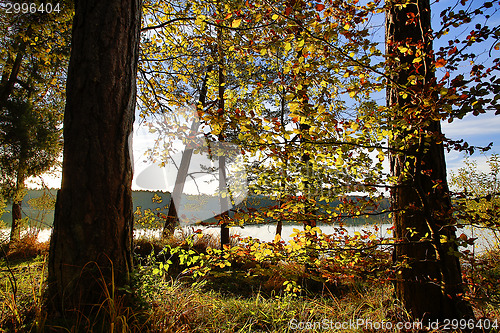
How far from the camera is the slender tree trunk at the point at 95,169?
1.86m

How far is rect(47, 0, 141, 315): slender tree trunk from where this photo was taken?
1.86 metres

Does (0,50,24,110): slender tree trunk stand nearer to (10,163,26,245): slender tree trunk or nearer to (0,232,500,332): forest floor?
(10,163,26,245): slender tree trunk

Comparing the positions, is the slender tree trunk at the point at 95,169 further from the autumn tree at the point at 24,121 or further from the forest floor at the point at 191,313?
the autumn tree at the point at 24,121

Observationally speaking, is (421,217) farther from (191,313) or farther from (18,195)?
(18,195)

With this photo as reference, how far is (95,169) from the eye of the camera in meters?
1.88

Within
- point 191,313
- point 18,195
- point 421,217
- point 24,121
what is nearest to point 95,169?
point 191,313

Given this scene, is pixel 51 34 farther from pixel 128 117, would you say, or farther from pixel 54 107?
pixel 128 117

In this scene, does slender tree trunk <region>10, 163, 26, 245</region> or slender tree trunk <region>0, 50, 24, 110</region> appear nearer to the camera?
slender tree trunk <region>0, 50, 24, 110</region>

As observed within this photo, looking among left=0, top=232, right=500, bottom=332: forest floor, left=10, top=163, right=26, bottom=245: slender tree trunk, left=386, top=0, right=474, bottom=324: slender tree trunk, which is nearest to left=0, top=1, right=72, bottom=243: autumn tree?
left=10, top=163, right=26, bottom=245: slender tree trunk

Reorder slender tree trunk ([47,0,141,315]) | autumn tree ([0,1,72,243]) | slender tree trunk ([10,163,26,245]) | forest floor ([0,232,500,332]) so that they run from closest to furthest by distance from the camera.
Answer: forest floor ([0,232,500,332]) → slender tree trunk ([47,0,141,315]) → autumn tree ([0,1,72,243]) → slender tree trunk ([10,163,26,245])

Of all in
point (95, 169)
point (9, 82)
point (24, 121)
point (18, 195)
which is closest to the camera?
point (95, 169)

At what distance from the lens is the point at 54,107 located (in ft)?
22.9

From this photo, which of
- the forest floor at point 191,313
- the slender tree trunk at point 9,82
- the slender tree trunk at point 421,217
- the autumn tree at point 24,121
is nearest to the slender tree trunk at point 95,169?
the forest floor at point 191,313

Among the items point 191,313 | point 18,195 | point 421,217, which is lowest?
point 191,313
